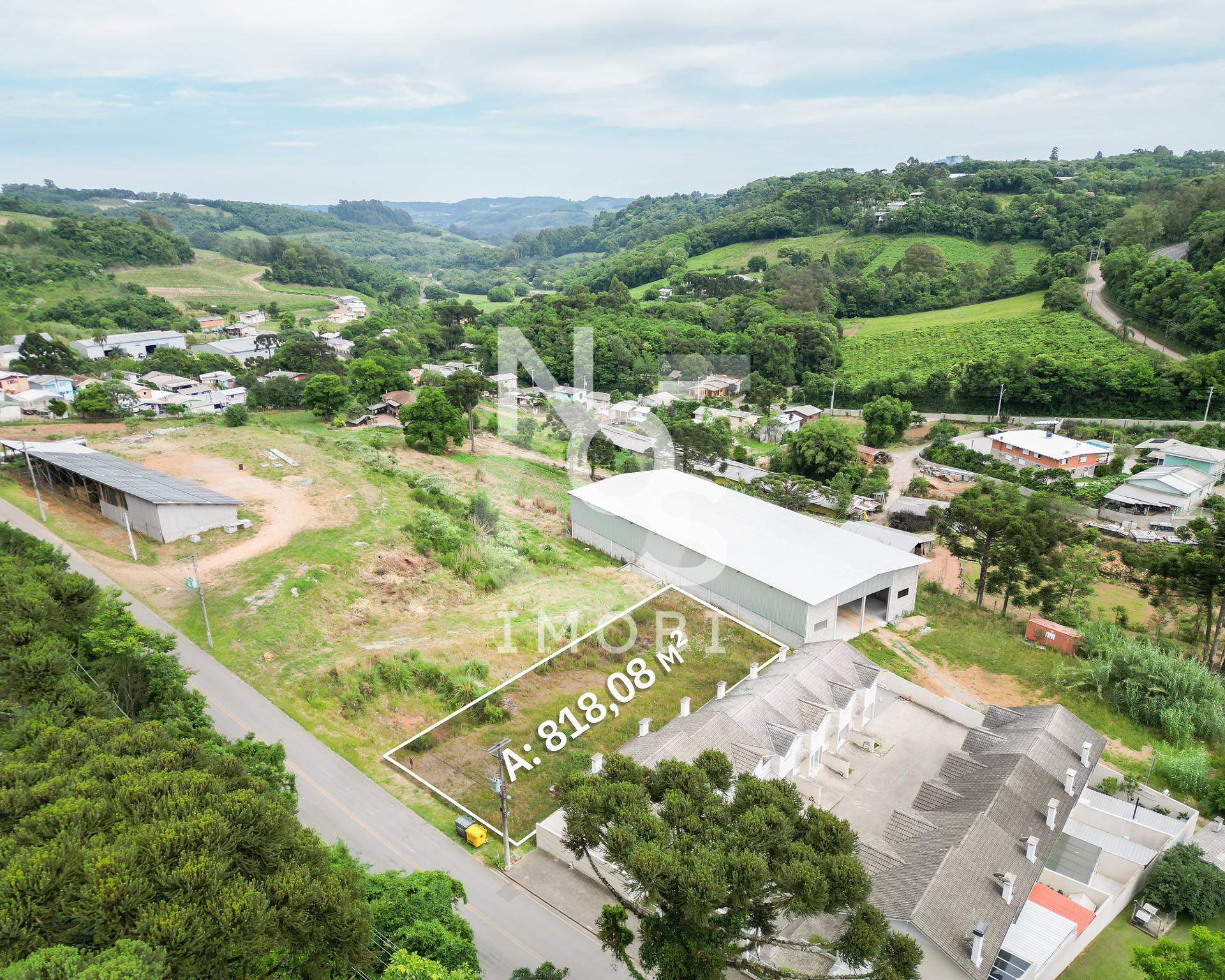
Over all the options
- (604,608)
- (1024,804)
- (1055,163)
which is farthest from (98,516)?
(1055,163)

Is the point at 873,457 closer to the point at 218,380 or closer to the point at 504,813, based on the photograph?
the point at 504,813

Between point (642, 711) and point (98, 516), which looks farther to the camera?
point (98, 516)

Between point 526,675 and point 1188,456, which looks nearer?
point 526,675

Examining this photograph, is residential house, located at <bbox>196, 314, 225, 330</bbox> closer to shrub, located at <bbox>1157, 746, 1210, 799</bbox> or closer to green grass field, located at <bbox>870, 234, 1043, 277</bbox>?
green grass field, located at <bbox>870, 234, 1043, 277</bbox>

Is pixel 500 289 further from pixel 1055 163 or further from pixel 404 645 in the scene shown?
pixel 404 645

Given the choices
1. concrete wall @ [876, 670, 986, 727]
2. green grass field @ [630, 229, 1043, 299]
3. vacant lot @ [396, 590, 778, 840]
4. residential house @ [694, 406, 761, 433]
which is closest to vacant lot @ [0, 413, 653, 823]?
vacant lot @ [396, 590, 778, 840]

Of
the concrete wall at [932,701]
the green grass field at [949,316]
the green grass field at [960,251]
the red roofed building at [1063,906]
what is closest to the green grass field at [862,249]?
the green grass field at [960,251]

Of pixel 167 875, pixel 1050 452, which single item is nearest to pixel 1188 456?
pixel 1050 452
